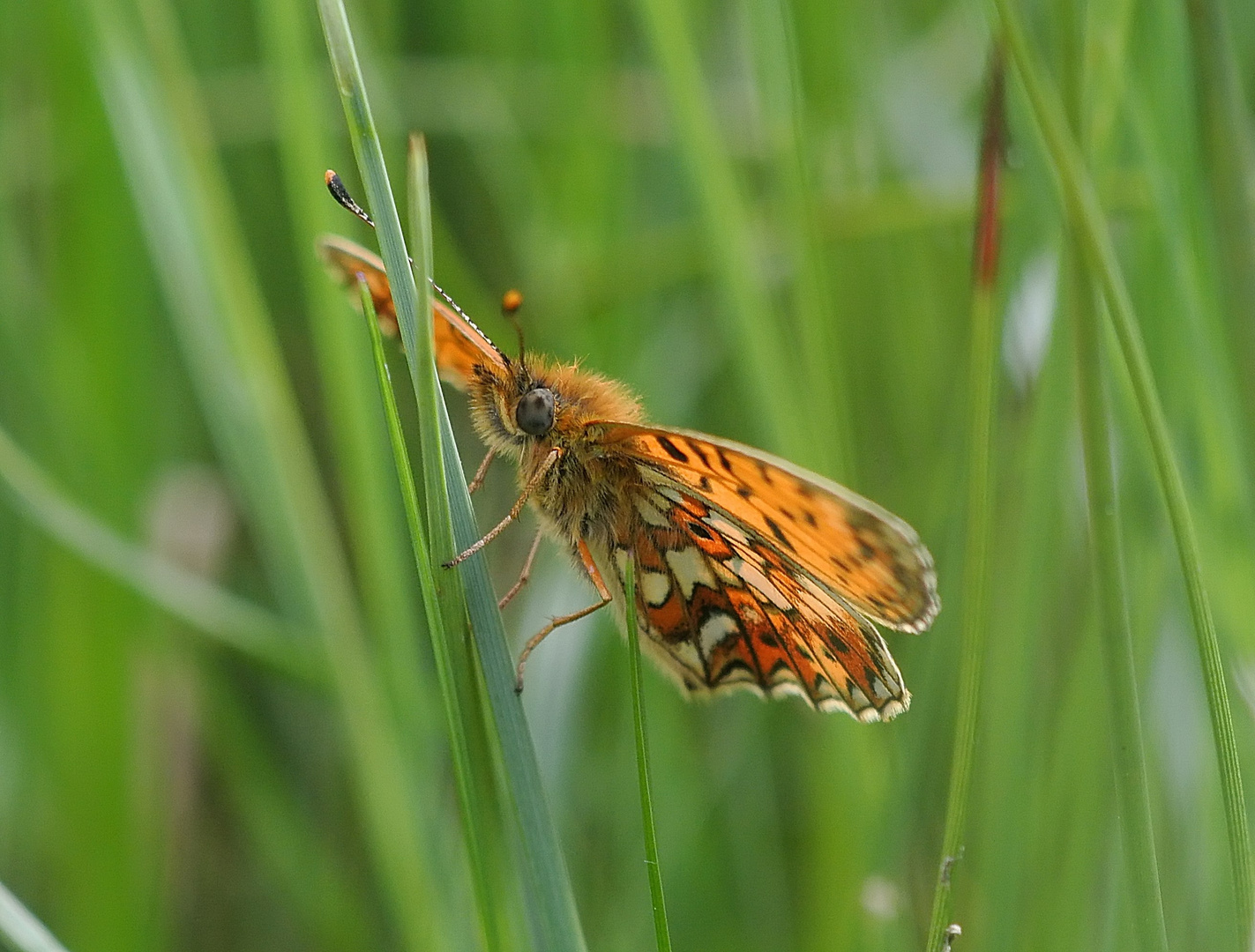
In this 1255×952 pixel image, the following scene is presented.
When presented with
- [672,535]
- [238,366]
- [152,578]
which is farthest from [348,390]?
[672,535]

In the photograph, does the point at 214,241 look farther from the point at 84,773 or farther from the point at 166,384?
the point at 84,773

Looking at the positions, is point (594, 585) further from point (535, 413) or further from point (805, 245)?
point (805, 245)

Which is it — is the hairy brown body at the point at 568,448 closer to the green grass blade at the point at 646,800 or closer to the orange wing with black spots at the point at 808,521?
the orange wing with black spots at the point at 808,521

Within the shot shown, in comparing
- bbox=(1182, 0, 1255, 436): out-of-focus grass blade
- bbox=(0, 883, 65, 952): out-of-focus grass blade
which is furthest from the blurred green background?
bbox=(0, 883, 65, 952): out-of-focus grass blade

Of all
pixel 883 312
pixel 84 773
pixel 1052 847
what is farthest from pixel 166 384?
pixel 1052 847

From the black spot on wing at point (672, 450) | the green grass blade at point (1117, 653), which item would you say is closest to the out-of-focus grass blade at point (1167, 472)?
the green grass blade at point (1117, 653)

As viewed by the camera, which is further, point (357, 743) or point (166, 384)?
point (166, 384)

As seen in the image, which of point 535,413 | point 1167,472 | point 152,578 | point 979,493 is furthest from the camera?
point 152,578
